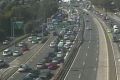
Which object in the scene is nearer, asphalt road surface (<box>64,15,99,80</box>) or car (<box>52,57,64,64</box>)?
asphalt road surface (<box>64,15,99,80</box>)

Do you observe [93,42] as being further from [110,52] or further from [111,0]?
[111,0]

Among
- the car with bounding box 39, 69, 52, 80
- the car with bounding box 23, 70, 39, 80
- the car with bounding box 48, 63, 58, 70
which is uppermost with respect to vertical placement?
the car with bounding box 23, 70, 39, 80

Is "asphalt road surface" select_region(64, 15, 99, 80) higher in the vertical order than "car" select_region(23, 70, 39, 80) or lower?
lower

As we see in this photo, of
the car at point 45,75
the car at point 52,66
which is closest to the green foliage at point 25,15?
the car at point 52,66

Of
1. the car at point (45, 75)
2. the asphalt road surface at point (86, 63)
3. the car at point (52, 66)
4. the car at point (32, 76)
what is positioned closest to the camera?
the car at point (32, 76)

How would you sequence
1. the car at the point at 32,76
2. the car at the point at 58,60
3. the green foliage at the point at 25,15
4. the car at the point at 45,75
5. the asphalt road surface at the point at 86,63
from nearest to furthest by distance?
the car at the point at 32,76, the car at the point at 45,75, the asphalt road surface at the point at 86,63, the car at the point at 58,60, the green foliage at the point at 25,15

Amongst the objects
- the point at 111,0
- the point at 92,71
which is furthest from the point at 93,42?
the point at 111,0

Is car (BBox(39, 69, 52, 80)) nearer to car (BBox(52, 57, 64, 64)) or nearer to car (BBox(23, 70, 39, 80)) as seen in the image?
car (BBox(23, 70, 39, 80))

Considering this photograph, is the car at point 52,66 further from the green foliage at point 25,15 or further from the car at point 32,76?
the green foliage at point 25,15

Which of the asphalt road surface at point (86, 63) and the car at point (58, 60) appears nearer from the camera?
the asphalt road surface at point (86, 63)

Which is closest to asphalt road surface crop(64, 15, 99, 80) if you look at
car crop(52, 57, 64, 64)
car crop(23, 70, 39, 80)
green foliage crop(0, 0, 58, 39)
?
car crop(52, 57, 64, 64)

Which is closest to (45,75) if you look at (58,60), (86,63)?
(58,60)
